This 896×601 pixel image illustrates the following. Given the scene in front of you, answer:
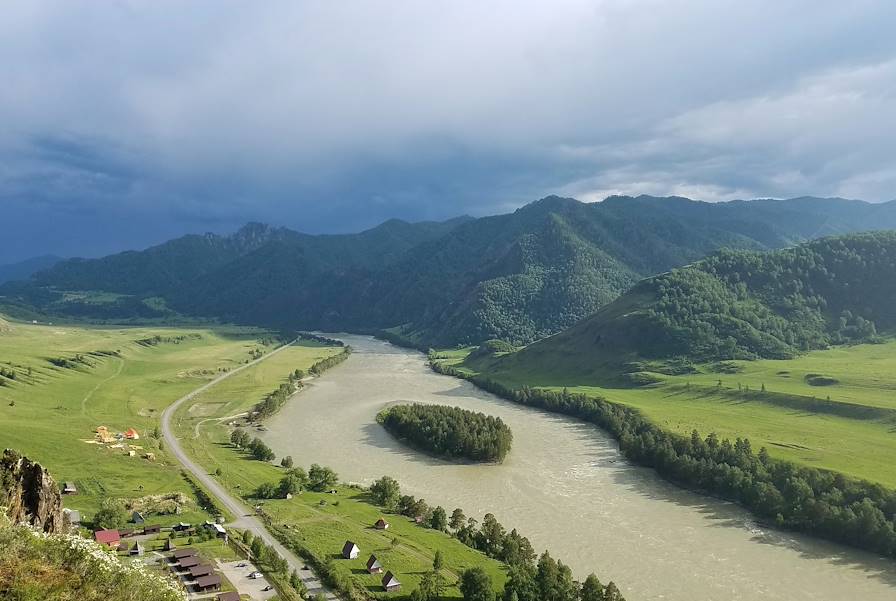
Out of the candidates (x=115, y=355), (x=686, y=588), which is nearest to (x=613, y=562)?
(x=686, y=588)

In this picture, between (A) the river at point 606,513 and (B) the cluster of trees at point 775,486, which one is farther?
(B) the cluster of trees at point 775,486

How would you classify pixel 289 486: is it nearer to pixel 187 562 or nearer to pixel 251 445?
pixel 187 562

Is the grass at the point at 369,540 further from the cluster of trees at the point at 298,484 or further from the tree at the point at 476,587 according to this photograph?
the tree at the point at 476,587

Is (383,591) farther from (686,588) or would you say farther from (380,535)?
(686,588)

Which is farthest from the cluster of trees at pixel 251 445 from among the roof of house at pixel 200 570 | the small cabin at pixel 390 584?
the small cabin at pixel 390 584

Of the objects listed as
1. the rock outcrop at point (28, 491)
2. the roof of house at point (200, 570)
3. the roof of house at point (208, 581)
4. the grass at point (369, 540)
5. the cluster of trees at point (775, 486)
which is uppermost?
the rock outcrop at point (28, 491)

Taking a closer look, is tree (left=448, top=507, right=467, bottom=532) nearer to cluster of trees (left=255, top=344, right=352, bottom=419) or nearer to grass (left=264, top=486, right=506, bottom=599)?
grass (left=264, top=486, right=506, bottom=599)

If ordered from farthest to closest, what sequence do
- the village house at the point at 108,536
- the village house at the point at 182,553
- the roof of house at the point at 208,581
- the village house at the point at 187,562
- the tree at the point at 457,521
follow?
the tree at the point at 457,521, the village house at the point at 108,536, the village house at the point at 182,553, the village house at the point at 187,562, the roof of house at the point at 208,581
